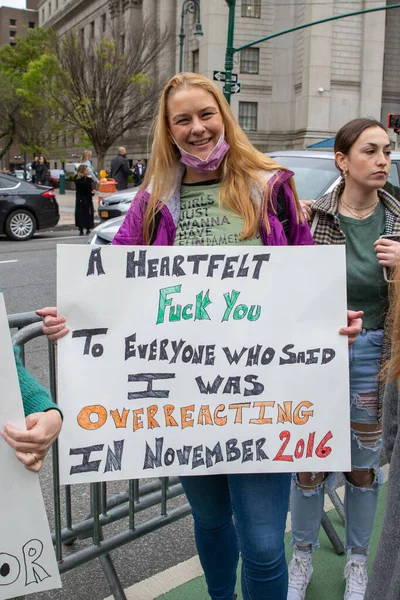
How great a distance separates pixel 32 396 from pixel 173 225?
817mm

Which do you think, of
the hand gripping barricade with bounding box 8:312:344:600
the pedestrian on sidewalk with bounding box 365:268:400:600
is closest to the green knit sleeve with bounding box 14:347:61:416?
the hand gripping barricade with bounding box 8:312:344:600

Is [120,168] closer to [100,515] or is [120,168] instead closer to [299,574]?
[100,515]

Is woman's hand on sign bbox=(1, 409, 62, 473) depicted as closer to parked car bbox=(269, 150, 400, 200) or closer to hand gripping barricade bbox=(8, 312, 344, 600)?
hand gripping barricade bbox=(8, 312, 344, 600)

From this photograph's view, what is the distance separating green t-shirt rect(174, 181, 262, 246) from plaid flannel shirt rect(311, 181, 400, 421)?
542mm

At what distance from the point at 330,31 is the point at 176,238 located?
41.5m

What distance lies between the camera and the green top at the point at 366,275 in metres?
2.59

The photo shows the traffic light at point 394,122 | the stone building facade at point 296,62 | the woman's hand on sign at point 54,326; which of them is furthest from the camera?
the stone building facade at point 296,62

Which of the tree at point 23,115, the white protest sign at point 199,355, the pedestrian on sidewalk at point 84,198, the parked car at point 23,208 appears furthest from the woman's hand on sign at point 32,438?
the tree at point 23,115

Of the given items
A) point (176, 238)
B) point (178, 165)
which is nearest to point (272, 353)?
point (176, 238)

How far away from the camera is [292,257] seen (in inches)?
87.0

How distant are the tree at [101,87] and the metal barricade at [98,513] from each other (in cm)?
2882

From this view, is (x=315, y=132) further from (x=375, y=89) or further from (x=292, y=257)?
(x=292, y=257)

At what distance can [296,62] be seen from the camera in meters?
42.4

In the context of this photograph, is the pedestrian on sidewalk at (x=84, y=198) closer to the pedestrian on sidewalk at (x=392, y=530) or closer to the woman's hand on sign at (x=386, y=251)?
the woman's hand on sign at (x=386, y=251)
